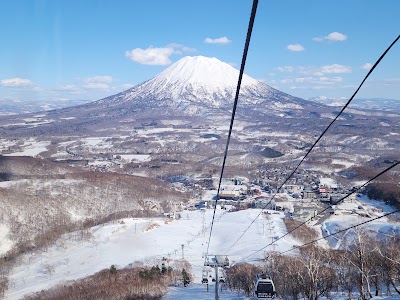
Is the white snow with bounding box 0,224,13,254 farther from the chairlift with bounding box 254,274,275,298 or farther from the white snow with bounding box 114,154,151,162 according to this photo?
the white snow with bounding box 114,154,151,162

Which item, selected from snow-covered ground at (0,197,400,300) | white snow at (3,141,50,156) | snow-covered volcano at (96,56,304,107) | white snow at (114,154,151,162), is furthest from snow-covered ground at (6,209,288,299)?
snow-covered volcano at (96,56,304,107)

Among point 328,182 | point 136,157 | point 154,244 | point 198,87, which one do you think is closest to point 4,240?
point 154,244

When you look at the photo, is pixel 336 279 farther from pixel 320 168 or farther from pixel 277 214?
pixel 320 168

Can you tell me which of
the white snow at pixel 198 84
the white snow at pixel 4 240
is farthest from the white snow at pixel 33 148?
the white snow at pixel 198 84

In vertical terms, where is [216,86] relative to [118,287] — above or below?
above

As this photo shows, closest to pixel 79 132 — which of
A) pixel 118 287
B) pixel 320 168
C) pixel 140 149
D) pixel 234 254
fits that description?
pixel 140 149

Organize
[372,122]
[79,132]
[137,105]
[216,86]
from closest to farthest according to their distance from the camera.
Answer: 1. [79,132]
2. [372,122]
3. [137,105]
4. [216,86]

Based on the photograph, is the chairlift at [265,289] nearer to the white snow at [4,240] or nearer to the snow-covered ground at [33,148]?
the white snow at [4,240]
